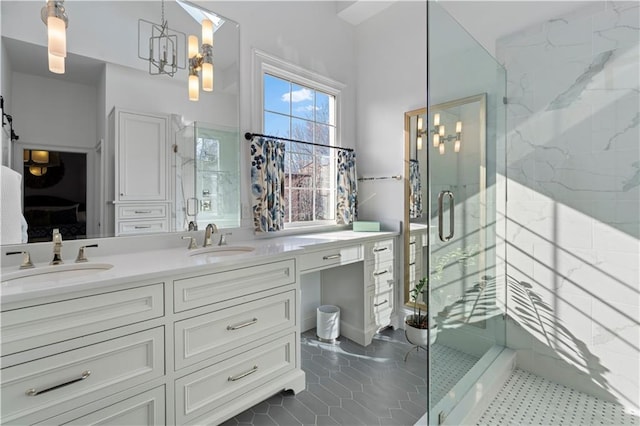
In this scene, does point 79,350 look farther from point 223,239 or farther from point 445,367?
point 445,367

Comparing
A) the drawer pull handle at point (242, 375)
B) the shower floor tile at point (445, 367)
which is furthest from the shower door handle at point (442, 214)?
the drawer pull handle at point (242, 375)

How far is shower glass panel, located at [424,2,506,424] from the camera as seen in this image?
1542 millimetres

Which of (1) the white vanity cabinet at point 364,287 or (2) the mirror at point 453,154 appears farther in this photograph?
(1) the white vanity cabinet at point 364,287

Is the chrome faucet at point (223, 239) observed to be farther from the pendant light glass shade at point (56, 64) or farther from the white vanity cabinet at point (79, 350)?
the pendant light glass shade at point (56, 64)

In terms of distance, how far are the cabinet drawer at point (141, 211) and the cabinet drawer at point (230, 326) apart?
763 millimetres

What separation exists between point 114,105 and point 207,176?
25.7 inches

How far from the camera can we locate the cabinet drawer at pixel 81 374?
1045 mm

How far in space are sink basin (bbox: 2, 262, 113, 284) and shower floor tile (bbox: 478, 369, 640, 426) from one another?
206 centimetres

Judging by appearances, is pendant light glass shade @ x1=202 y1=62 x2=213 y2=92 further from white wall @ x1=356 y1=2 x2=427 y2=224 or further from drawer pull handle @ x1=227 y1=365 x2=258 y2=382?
drawer pull handle @ x1=227 y1=365 x2=258 y2=382

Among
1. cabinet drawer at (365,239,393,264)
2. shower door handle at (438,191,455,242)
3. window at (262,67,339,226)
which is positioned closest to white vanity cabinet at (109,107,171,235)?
window at (262,67,339,226)

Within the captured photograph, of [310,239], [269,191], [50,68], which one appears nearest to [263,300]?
[310,239]

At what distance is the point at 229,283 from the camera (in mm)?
1560

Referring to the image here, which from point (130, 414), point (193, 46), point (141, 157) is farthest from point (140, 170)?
point (130, 414)

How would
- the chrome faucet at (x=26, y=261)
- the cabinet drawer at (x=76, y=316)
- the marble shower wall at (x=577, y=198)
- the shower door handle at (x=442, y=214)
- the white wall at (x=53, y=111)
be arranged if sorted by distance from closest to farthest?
the cabinet drawer at (x=76, y=316) → the chrome faucet at (x=26, y=261) → the white wall at (x=53, y=111) → the shower door handle at (x=442, y=214) → the marble shower wall at (x=577, y=198)
